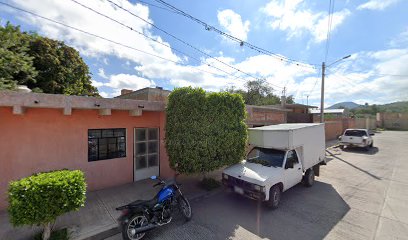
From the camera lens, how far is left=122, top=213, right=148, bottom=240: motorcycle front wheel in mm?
4143

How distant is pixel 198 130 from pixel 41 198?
402 cm

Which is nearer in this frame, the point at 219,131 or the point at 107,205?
the point at 107,205

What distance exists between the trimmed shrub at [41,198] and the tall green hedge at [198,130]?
9.85ft

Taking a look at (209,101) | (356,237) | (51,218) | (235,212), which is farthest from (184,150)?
(356,237)

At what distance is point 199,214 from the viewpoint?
18.2 ft

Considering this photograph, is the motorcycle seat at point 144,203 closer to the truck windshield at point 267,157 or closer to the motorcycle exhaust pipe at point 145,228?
the motorcycle exhaust pipe at point 145,228

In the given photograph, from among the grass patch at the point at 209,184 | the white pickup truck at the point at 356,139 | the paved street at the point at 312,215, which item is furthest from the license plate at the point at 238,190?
the white pickup truck at the point at 356,139

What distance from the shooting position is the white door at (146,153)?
7852 millimetres

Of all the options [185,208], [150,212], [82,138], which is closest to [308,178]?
[185,208]

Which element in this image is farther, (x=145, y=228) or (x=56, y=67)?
(x=56, y=67)

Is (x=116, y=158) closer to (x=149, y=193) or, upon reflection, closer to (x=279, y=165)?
(x=149, y=193)

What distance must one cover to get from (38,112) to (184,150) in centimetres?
437

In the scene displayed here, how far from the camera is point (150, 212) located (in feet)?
15.1

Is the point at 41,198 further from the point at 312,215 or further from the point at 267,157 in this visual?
the point at 312,215
